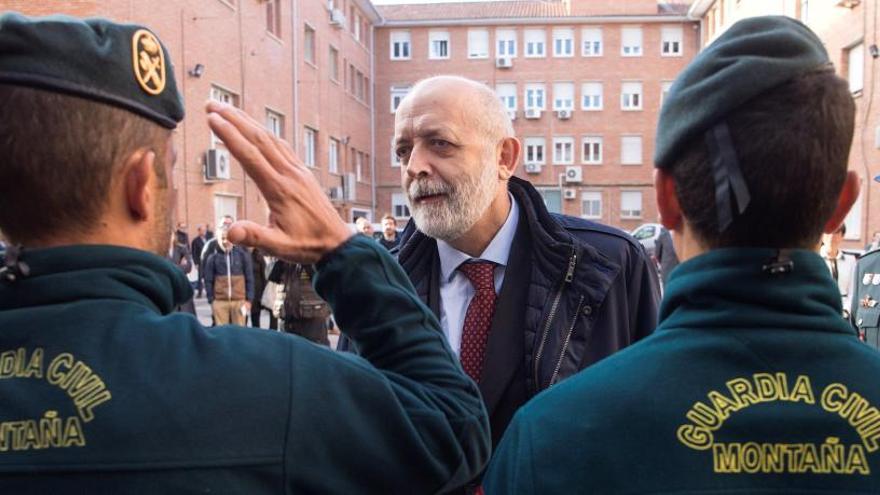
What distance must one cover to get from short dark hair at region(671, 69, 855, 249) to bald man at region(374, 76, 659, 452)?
1.24 metres

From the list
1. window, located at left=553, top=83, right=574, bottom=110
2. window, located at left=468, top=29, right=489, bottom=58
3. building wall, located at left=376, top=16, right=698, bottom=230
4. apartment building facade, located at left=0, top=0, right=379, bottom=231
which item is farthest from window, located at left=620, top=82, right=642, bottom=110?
apartment building facade, located at left=0, top=0, right=379, bottom=231

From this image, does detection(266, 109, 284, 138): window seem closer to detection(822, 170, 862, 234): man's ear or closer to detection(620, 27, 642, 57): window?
detection(620, 27, 642, 57): window

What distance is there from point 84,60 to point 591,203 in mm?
35441

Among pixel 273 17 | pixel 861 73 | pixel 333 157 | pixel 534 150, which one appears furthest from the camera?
pixel 534 150

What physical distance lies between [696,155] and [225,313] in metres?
8.76

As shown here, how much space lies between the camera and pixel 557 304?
2.40m

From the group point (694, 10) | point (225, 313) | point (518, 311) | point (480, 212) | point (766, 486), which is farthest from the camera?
point (694, 10)

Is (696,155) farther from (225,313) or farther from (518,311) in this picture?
(225,313)

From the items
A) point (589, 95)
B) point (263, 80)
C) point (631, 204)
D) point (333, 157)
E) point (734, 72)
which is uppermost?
point (589, 95)

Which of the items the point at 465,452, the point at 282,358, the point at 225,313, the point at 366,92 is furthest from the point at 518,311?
the point at 366,92

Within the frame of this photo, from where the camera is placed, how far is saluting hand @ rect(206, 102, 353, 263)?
1.20 m

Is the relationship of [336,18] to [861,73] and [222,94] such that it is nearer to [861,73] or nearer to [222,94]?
[222,94]

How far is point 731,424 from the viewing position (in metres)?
1.11

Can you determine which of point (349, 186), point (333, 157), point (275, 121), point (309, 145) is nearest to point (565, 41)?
point (349, 186)
